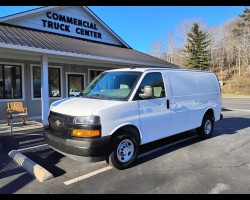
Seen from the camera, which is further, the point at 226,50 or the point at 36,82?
the point at 226,50

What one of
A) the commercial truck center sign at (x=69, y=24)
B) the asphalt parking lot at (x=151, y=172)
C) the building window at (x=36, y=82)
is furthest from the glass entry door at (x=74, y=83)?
the asphalt parking lot at (x=151, y=172)

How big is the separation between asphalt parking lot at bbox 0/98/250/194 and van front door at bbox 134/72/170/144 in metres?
0.61

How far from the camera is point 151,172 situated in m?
4.77

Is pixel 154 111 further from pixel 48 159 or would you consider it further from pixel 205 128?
pixel 205 128

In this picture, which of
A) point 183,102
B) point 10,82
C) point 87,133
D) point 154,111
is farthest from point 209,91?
point 10,82

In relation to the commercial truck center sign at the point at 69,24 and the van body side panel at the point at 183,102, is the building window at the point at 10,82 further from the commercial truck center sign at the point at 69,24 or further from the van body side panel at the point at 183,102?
the van body side panel at the point at 183,102

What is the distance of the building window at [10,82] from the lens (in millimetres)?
10766

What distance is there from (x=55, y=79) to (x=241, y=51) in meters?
60.6

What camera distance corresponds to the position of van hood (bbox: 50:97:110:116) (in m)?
4.53

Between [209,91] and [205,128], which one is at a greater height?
[209,91]

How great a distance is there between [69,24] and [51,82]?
3666mm

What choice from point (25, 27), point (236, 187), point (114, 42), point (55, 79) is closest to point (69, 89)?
point (55, 79)

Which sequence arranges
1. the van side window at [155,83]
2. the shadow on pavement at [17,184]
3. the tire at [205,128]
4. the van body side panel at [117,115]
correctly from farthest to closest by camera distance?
1. the tire at [205,128]
2. the van side window at [155,83]
3. the van body side panel at [117,115]
4. the shadow on pavement at [17,184]

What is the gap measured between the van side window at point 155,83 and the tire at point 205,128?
2.35 metres
